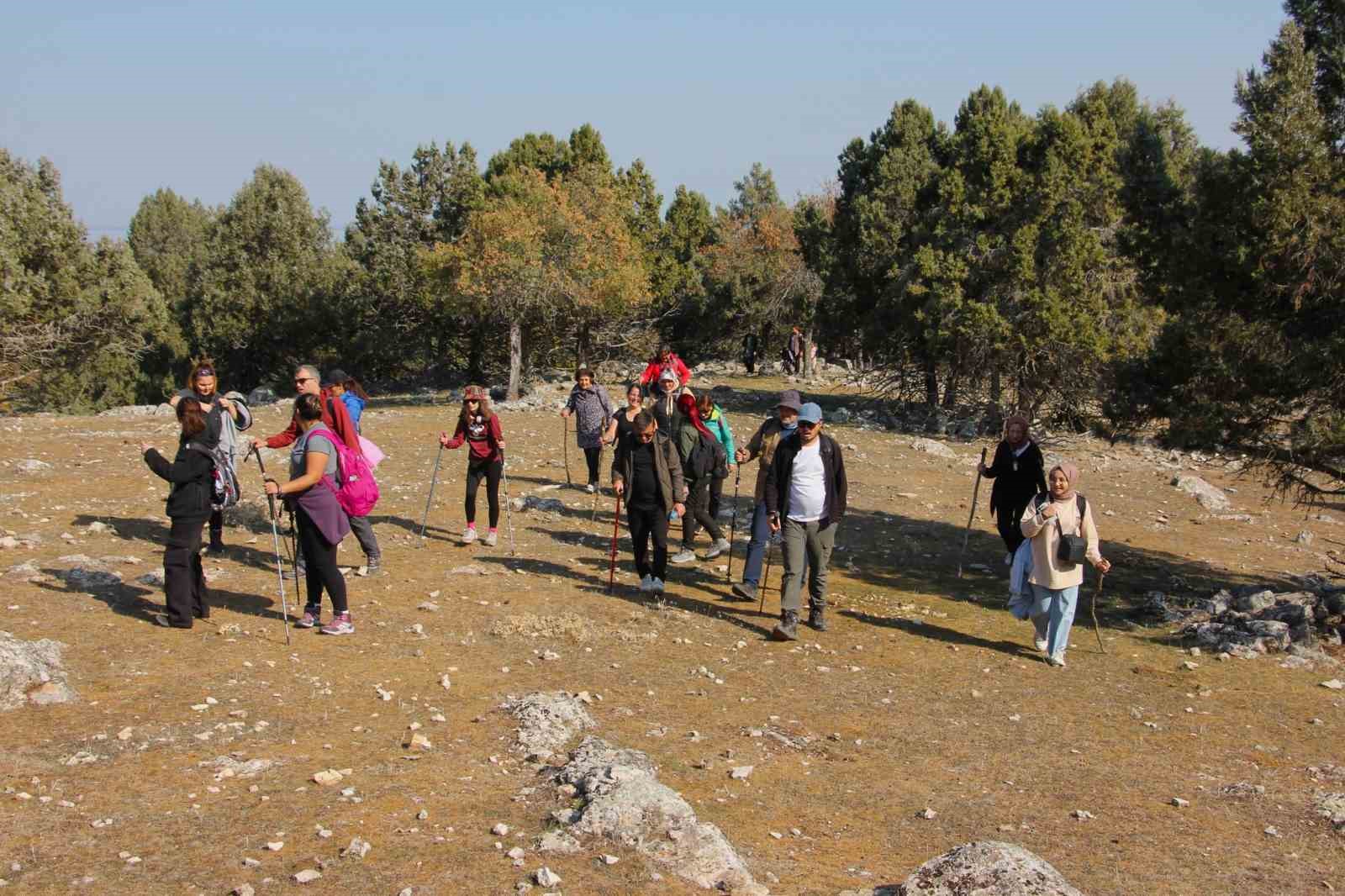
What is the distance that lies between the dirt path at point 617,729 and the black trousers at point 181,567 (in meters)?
0.30

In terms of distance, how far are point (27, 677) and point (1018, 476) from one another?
10.2 metres

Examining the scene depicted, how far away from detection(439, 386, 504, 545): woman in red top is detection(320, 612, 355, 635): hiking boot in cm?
376

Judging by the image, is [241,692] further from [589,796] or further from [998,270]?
[998,270]

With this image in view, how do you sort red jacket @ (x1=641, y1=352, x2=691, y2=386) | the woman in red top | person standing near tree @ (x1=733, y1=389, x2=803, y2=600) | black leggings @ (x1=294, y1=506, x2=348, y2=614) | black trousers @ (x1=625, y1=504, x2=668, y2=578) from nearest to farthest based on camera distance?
1. black leggings @ (x1=294, y1=506, x2=348, y2=614)
2. black trousers @ (x1=625, y1=504, x2=668, y2=578)
3. person standing near tree @ (x1=733, y1=389, x2=803, y2=600)
4. the woman in red top
5. red jacket @ (x1=641, y1=352, x2=691, y2=386)

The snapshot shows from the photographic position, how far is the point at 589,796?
22.5ft

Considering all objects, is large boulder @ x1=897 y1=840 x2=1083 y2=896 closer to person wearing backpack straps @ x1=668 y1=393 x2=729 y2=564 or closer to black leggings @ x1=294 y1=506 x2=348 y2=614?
black leggings @ x1=294 y1=506 x2=348 y2=614

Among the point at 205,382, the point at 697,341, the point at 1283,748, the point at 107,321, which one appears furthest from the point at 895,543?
the point at 697,341

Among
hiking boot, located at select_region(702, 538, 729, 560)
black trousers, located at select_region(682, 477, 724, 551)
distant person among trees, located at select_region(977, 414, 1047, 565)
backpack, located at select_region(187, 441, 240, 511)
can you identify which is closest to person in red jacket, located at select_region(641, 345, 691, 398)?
black trousers, located at select_region(682, 477, 724, 551)

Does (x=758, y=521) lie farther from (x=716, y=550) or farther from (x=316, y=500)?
(x=316, y=500)

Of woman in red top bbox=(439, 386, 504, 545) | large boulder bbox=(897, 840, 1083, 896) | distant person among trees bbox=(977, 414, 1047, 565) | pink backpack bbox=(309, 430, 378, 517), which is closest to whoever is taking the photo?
large boulder bbox=(897, 840, 1083, 896)

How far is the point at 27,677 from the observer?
324 inches

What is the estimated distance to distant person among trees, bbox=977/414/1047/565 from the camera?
13180 millimetres

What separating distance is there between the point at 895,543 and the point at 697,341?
4062 cm

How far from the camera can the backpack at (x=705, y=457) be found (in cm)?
1407
